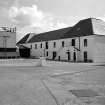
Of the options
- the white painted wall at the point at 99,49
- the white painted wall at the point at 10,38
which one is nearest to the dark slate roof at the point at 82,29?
the white painted wall at the point at 99,49

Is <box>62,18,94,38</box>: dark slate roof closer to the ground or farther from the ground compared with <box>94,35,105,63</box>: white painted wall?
farther from the ground

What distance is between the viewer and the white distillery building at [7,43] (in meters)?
47.3

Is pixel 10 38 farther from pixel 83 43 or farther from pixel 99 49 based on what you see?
pixel 99 49

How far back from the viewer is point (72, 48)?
4278cm

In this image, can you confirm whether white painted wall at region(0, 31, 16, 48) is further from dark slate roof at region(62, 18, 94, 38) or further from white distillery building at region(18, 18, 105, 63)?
dark slate roof at region(62, 18, 94, 38)

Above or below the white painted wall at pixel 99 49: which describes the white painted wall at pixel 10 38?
above

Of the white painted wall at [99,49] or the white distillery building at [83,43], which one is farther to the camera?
the white distillery building at [83,43]

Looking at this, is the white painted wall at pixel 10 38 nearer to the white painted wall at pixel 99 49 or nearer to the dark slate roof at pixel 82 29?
the dark slate roof at pixel 82 29

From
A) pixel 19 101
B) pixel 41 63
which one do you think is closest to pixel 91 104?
pixel 19 101

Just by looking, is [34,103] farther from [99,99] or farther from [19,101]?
[99,99]

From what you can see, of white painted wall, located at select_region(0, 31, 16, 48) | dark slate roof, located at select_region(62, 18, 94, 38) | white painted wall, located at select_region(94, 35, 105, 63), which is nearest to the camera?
white painted wall, located at select_region(94, 35, 105, 63)

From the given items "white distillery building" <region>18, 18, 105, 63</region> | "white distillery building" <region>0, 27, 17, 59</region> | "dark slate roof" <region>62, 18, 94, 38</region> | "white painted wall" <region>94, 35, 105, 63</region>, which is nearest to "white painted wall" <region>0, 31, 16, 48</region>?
"white distillery building" <region>0, 27, 17, 59</region>

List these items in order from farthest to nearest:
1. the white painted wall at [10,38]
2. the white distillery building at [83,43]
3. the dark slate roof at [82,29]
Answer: the white painted wall at [10,38]
the dark slate roof at [82,29]
the white distillery building at [83,43]

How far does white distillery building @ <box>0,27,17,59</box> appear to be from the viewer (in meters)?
47.3
